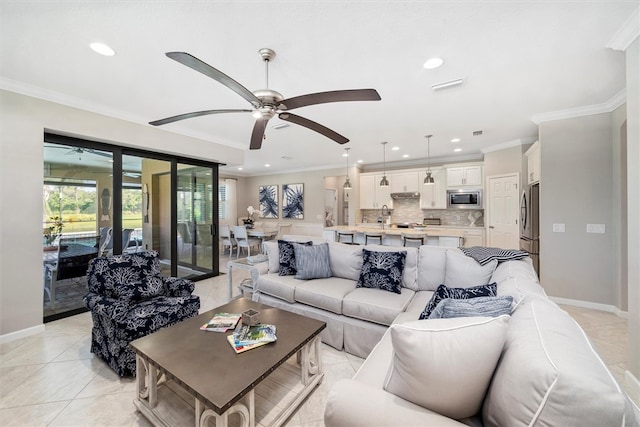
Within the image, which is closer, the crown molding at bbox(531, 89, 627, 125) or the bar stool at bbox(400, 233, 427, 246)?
the crown molding at bbox(531, 89, 627, 125)

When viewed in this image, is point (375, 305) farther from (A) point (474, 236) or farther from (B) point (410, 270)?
(A) point (474, 236)

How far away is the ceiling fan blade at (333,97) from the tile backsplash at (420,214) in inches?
216

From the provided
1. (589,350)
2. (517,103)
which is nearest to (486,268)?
(589,350)

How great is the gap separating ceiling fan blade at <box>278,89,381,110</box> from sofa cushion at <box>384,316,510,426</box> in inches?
55.6

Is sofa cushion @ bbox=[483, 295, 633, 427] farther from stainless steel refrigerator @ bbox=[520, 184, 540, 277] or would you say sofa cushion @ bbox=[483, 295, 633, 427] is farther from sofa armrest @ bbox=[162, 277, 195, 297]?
stainless steel refrigerator @ bbox=[520, 184, 540, 277]

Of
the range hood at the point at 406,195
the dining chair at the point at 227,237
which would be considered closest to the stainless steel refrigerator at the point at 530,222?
the range hood at the point at 406,195

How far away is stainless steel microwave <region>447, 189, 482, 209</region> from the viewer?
18.6ft

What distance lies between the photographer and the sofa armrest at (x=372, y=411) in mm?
913

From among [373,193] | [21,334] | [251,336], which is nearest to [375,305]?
[251,336]

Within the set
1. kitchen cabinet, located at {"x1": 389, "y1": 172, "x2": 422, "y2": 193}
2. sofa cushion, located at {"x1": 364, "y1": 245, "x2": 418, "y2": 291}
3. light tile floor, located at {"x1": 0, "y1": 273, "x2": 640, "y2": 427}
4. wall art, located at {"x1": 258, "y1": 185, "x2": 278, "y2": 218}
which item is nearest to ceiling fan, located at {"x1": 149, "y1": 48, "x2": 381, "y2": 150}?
sofa cushion, located at {"x1": 364, "y1": 245, "x2": 418, "y2": 291}

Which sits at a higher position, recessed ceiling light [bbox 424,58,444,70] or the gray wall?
recessed ceiling light [bbox 424,58,444,70]

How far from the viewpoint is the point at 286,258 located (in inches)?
123

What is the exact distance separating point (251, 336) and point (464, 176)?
5.80 metres

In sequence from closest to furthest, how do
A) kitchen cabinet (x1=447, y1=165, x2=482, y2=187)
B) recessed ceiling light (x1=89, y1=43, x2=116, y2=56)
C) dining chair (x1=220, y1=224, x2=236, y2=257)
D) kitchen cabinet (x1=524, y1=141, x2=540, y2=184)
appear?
1. recessed ceiling light (x1=89, y1=43, x2=116, y2=56)
2. kitchen cabinet (x1=524, y1=141, x2=540, y2=184)
3. kitchen cabinet (x1=447, y1=165, x2=482, y2=187)
4. dining chair (x1=220, y1=224, x2=236, y2=257)
